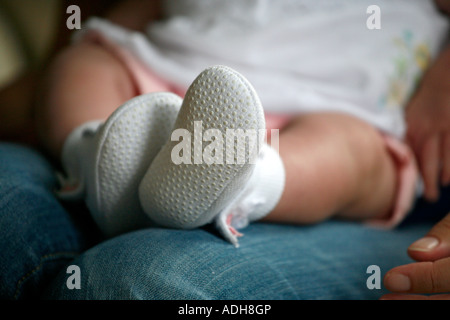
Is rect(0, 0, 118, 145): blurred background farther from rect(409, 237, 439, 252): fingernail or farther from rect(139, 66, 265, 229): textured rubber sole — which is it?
rect(409, 237, 439, 252): fingernail

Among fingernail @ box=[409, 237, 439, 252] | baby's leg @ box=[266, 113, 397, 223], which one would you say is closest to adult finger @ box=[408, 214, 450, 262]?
fingernail @ box=[409, 237, 439, 252]

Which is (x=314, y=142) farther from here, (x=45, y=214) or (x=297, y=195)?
(x=45, y=214)

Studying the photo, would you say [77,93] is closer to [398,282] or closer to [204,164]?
[204,164]

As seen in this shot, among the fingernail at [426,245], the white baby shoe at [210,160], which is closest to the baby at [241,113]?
the white baby shoe at [210,160]

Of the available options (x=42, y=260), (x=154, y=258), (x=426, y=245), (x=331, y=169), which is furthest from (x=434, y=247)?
(x=42, y=260)

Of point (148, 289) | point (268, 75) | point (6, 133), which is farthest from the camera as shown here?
point (6, 133)

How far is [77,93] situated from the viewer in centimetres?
47

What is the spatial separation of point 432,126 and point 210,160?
44 centimetres

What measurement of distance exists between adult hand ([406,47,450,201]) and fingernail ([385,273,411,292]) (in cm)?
29

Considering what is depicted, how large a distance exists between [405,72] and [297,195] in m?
0.34

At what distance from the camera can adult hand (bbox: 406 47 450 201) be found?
577mm

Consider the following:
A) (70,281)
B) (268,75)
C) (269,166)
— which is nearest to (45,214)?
(70,281)

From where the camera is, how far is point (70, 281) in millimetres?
293

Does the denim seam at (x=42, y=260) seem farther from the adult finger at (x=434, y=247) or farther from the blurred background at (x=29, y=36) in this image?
the blurred background at (x=29, y=36)
